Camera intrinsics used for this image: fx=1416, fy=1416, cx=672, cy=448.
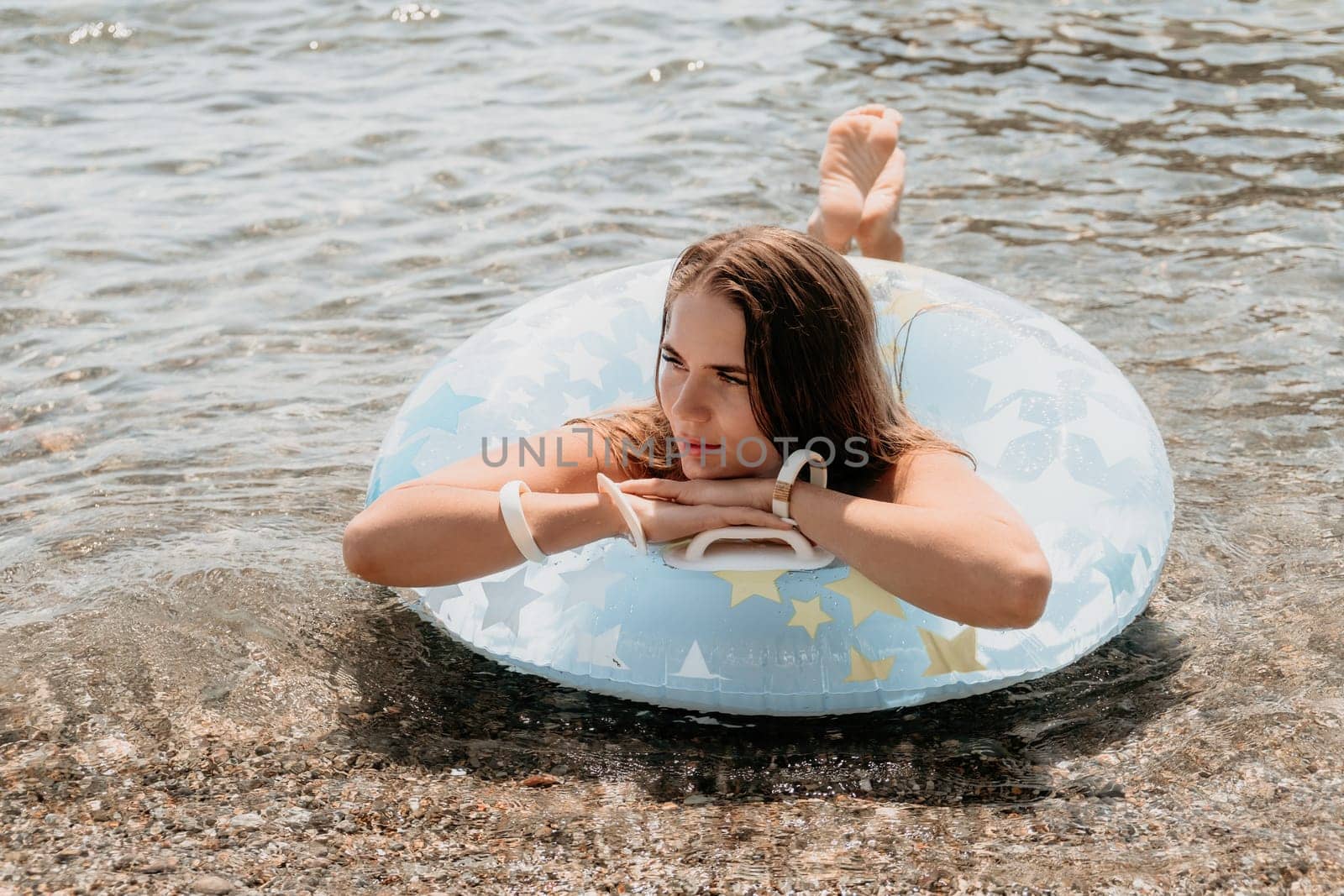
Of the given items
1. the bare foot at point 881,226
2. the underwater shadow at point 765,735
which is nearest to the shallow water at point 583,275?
the underwater shadow at point 765,735

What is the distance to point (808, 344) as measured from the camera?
2.84m

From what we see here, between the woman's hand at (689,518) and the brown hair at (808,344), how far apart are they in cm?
18

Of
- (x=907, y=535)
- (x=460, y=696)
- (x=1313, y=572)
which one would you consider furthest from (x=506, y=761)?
(x=1313, y=572)

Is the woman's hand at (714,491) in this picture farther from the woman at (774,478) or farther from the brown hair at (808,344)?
the brown hair at (808,344)

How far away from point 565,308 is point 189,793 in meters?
1.64

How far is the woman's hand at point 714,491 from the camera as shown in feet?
9.23

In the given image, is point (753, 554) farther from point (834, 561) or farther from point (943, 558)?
point (943, 558)

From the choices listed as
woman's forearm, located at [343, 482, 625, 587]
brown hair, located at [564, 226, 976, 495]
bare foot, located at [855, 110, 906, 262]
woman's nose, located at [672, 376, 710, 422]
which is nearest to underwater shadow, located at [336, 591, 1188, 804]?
woman's forearm, located at [343, 482, 625, 587]

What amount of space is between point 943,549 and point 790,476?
0.33 metres

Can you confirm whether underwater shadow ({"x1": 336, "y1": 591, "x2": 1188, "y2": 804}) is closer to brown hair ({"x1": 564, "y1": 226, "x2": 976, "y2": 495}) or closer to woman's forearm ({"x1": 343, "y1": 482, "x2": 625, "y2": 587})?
woman's forearm ({"x1": 343, "y1": 482, "x2": 625, "y2": 587})

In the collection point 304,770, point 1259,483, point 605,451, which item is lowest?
point 1259,483

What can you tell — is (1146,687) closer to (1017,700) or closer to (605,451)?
A: (1017,700)

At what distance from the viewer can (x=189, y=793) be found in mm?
2693

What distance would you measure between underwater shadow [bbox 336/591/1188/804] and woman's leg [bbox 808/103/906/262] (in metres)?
1.99
